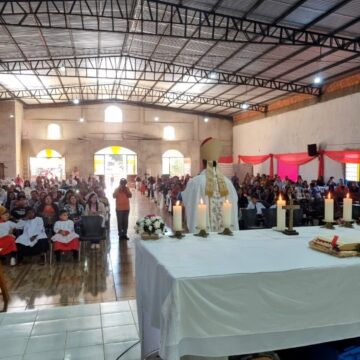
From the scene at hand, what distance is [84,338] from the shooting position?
3.77m

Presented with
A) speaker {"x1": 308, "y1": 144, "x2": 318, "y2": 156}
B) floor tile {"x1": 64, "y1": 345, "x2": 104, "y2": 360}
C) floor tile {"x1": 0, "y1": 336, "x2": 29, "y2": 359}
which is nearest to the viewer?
floor tile {"x1": 64, "y1": 345, "x2": 104, "y2": 360}

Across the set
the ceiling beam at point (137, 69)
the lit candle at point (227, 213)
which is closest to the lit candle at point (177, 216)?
the lit candle at point (227, 213)

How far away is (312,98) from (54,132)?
15.3m

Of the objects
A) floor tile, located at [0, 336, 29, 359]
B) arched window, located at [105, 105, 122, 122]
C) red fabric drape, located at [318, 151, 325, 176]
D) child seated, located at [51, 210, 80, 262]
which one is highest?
arched window, located at [105, 105, 122, 122]

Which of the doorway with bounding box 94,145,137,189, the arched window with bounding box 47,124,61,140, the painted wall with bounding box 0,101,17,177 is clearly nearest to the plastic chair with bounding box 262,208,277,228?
the painted wall with bounding box 0,101,17,177

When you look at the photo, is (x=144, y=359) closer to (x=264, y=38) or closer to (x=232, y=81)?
(x=264, y=38)

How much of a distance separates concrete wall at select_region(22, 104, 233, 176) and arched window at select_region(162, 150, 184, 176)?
0.34 m

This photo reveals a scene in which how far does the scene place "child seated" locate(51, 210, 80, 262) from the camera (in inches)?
274

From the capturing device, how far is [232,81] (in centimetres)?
1595

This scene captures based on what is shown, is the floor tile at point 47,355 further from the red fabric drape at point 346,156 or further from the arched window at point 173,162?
the arched window at point 173,162

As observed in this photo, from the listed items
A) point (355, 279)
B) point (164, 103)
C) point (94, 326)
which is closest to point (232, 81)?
point (164, 103)

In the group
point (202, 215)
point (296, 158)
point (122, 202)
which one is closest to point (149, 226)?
point (202, 215)

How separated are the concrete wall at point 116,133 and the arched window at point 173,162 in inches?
13.4

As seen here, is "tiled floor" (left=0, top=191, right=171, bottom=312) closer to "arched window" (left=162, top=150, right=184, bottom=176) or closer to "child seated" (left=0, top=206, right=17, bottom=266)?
"child seated" (left=0, top=206, right=17, bottom=266)
